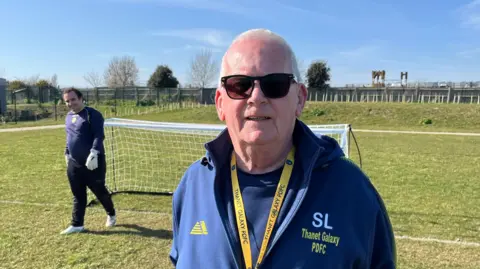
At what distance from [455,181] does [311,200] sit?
9.92 m

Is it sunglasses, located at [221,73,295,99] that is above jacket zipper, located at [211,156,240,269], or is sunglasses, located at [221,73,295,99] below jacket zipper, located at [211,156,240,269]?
above

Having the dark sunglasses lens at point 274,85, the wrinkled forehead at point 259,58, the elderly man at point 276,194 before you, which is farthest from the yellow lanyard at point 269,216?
the wrinkled forehead at point 259,58

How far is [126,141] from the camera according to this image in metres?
13.8

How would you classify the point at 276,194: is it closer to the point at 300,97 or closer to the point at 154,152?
the point at 300,97

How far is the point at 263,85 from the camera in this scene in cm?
164

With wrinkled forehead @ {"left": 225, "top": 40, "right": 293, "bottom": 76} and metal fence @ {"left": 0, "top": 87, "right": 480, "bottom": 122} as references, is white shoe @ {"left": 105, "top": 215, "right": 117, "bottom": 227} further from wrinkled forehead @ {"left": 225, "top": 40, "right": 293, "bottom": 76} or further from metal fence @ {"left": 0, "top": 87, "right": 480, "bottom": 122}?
metal fence @ {"left": 0, "top": 87, "right": 480, "bottom": 122}

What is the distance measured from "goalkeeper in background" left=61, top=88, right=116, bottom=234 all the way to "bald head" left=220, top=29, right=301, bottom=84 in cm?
476

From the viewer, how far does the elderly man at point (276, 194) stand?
159 cm

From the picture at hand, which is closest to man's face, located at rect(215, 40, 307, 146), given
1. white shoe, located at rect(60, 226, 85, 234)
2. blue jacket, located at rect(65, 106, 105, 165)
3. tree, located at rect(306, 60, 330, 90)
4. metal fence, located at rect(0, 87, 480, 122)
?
blue jacket, located at rect(65, 106, 105, 165)

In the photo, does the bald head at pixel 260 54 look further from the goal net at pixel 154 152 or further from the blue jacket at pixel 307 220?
the goal net at pixel 154 152

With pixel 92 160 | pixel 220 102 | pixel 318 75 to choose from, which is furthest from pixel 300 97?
pixel 318 75

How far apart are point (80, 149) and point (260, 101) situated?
503 cm

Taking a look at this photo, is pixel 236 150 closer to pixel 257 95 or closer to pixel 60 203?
pixel 257 95

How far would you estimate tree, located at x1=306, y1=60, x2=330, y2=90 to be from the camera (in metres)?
48.8
